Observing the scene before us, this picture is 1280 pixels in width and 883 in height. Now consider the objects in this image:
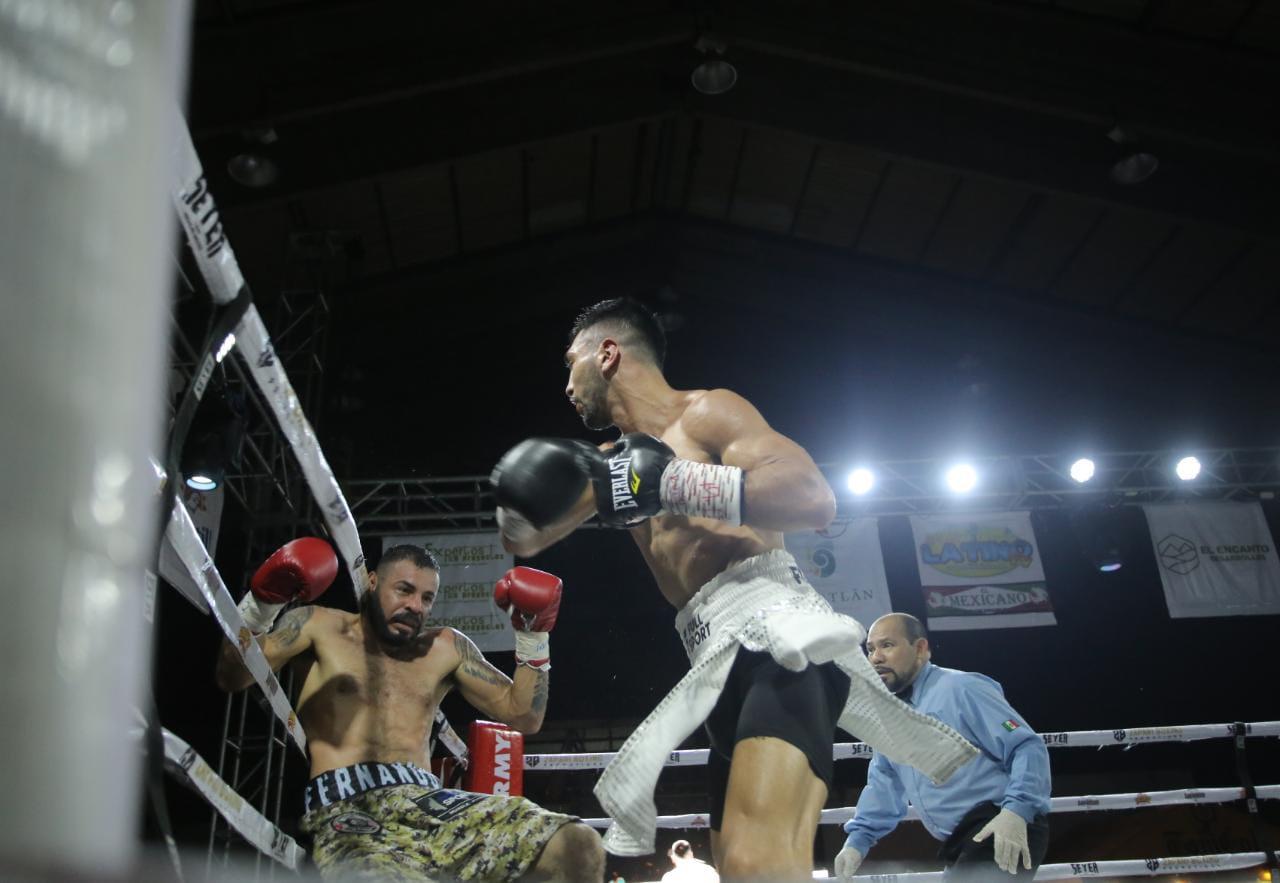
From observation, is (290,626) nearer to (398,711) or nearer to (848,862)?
(398,711)

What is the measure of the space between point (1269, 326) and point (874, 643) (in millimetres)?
6407

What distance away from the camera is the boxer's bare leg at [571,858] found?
6.27ft

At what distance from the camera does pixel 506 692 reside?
8.67ft

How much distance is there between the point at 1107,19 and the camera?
6262mm

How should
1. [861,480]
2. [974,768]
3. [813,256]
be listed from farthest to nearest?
[813,256]
[861,480]
[974,768]

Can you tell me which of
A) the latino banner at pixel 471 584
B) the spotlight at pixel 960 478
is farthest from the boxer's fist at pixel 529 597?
the spotlight at pixel 960 478

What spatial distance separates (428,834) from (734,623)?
0.79 meters

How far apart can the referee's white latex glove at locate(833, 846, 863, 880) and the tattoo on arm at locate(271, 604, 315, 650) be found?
5.81ft

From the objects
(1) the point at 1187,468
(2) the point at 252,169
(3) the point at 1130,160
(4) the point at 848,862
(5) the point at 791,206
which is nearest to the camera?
(4) the point at 848,862

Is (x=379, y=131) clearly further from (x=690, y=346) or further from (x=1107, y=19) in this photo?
(x=1107, y=19)

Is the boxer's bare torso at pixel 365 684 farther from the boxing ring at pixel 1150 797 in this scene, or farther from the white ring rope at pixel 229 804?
the boxing ring at pixel 1150 797

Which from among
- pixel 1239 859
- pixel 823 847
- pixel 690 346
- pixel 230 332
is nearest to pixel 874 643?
pixel 1239 859

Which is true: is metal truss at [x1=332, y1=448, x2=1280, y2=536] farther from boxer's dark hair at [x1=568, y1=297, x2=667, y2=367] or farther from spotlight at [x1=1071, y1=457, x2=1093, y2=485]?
boxer's dark hair at [x1=568, y1=297, x2=667, y2=367]

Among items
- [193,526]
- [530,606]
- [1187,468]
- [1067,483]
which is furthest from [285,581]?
[1187,468]
